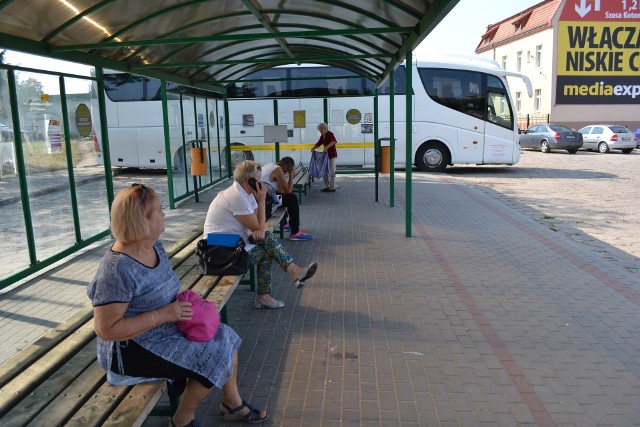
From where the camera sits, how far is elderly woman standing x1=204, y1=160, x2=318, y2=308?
4.58 m

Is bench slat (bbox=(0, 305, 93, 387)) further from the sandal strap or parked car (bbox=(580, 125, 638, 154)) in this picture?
parked car (bbox=(580, 125, 638, 154))

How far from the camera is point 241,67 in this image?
11055 millimetres

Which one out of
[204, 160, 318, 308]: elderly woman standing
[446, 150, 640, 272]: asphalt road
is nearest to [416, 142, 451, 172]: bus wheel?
[446, 150, 640, 272]: asphalt road

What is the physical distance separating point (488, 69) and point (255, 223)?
13897 millimetres

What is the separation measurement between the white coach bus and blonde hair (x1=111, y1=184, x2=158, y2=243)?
1274cm

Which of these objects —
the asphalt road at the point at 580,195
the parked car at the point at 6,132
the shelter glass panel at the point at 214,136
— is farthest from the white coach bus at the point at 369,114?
the parked car at the point at 6,132

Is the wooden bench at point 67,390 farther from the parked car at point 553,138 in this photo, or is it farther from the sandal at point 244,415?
the parked car at point 553,138

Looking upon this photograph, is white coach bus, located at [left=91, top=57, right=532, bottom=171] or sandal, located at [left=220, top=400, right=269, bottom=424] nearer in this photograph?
sandal, located at [left=220, top=400, right=269, bottom=424]

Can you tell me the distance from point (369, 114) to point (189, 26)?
973 cm

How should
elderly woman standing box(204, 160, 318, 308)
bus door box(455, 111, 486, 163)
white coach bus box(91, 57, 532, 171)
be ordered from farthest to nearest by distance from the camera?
bus door box(455, 111, 486, 163) < white coach bus box(91, 57, 532, 171) < elderly woman standing box(204, 160, 318, 308)

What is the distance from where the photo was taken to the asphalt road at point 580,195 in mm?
8297

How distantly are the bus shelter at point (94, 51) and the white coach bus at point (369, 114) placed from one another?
6.54m

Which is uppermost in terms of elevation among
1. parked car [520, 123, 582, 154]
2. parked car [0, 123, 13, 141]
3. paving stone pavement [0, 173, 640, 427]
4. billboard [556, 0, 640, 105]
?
billboard [556, 0, 640, 105]

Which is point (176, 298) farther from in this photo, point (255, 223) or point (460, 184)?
point (460, 184)
